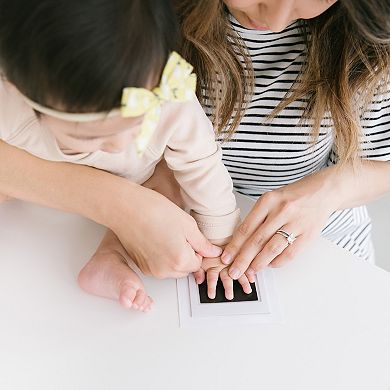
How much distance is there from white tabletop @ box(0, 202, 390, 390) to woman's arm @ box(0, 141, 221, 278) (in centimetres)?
6

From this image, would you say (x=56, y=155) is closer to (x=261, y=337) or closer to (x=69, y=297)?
(x=69, y=297)

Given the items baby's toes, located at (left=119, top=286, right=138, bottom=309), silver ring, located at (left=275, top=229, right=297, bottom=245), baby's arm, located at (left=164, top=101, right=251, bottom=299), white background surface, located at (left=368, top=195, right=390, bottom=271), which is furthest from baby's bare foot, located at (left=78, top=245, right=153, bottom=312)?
white background surface, located at (left=368, top=195, right=390, bottom=271)

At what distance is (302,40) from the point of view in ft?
3.02

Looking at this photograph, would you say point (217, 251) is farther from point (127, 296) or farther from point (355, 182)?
point (355, 182)

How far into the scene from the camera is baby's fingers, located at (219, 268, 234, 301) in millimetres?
896

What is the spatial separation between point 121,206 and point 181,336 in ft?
0.68

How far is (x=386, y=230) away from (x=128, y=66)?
1.20 metres

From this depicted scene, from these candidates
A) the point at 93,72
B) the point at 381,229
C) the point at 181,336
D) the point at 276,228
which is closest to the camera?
the point at 93,72

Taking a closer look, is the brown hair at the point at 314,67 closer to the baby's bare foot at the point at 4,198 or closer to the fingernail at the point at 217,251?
the fingernail at the point at 217,251

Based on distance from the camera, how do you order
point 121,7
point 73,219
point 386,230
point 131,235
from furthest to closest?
point 386,230, point 73,219, point 131,235, point 121,7

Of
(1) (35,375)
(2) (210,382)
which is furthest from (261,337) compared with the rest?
(1) (35,375)

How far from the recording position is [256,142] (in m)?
1.02

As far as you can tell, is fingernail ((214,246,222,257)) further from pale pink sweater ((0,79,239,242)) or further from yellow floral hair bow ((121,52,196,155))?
yellow floral hair bow ((121,52,196,155))

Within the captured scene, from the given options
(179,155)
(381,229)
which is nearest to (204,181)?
(179,155)
